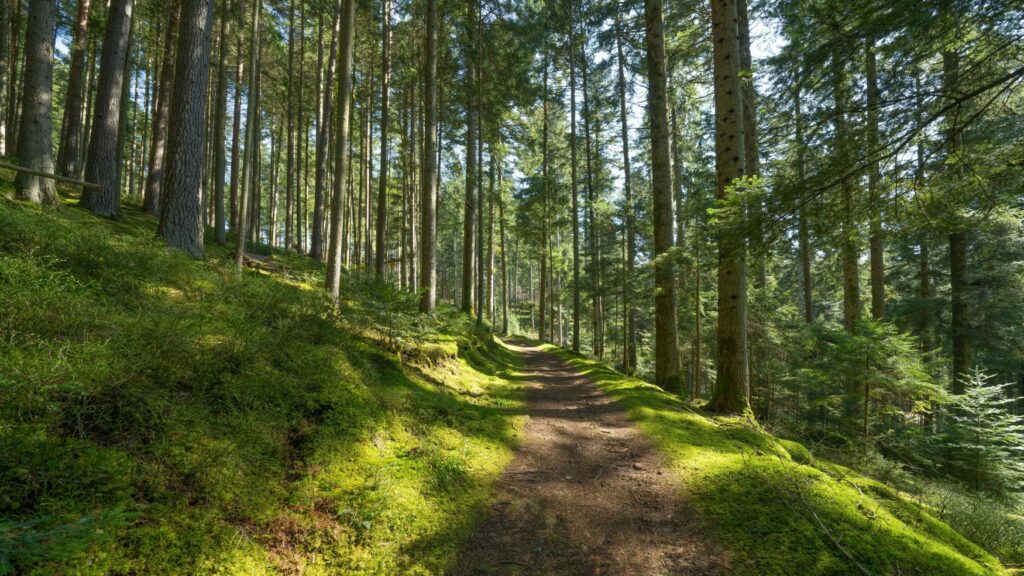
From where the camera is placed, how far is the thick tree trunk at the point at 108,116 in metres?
8.50

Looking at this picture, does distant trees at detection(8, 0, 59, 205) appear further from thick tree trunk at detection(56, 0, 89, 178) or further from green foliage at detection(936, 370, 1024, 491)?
green foliage at detection(936, 370, 1024, 491)

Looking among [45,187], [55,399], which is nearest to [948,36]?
[55,399]

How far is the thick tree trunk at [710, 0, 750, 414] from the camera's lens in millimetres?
6621

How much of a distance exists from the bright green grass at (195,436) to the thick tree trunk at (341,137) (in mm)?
2597

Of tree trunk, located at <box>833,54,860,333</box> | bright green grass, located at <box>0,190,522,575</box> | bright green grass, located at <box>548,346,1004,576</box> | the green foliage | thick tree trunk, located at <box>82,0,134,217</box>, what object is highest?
thick tree trunk, located at <box>82,0,134,217</box>

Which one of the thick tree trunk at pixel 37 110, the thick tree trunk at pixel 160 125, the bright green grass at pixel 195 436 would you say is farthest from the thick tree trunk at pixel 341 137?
the thick tree trunk at pixel 160 125

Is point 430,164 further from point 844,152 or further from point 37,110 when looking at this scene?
point 844,152

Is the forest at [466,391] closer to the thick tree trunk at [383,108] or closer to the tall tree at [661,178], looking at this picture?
the tall tree at [661,178]

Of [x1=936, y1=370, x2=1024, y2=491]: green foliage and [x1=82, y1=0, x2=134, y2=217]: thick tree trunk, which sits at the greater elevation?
[x1=82, y1=0, x2=134, y2=217]: thick tree trunk

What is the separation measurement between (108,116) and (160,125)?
3.28 metres

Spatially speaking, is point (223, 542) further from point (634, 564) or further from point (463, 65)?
point (463, 65)

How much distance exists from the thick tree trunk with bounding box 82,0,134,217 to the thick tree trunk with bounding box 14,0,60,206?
6.61 feet

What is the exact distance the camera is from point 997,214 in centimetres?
527

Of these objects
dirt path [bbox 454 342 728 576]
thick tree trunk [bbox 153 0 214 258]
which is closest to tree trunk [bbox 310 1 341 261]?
thick tree trunk [bbox 153 0 214 258]
